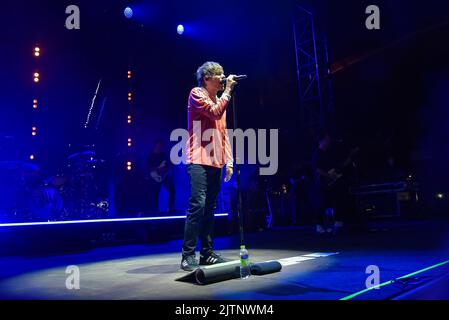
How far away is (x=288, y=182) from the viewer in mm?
10836

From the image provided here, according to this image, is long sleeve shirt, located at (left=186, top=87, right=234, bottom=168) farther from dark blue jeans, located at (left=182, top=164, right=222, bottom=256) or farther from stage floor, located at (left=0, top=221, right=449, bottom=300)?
stage floor, located at (left=0, top=221, right=449, bottom=300)

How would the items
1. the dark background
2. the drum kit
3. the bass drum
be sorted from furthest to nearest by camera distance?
the dark background, the bass drum, the drum kit

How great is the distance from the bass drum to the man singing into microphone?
4.38 m

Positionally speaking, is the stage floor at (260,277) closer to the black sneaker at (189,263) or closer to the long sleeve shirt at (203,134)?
the black sneaker at (189,263)

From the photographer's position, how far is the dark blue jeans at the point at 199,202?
3400 millimetres

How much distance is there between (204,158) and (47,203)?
523 cm

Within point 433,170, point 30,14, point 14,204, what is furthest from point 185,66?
point 433,170

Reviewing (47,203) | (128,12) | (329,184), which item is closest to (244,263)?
(329,184)

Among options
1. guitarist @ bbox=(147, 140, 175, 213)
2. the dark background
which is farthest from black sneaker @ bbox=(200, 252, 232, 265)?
the dark background

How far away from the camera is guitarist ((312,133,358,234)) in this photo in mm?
6746

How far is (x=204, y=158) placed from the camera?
3455 millimetres

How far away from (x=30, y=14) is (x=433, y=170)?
34.0ft

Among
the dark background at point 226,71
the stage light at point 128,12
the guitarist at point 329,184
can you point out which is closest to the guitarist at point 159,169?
the dark background at point 226,71

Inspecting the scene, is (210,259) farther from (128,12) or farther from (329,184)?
(128,12)
